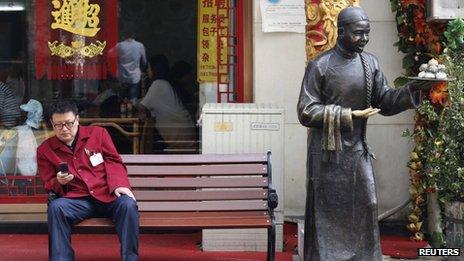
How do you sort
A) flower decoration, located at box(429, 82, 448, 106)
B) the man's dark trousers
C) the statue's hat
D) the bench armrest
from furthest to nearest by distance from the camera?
flower decoration, located at box(429, 82, 448, 106), the bench armrest, the man's dark trousers, the statue's hat

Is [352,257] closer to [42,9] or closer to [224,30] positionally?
[224,30]

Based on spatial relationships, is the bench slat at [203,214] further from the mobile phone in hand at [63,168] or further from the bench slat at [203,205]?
the mobile phone in hand at [63,168]

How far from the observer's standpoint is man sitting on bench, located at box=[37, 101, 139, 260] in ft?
22.4

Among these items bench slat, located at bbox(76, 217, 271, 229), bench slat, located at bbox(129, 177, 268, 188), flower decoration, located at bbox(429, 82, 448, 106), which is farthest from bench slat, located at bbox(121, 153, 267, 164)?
flower decoration, located at bbox(429, 82, 448, 106)

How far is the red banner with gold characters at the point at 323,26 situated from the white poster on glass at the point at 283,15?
63.0 inches

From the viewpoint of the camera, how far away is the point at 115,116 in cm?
913

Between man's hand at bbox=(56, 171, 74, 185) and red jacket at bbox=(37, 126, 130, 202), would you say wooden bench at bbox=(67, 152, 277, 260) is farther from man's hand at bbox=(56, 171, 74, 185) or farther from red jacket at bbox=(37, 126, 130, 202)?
man's hand at bbox=(56, 171, 74, 185)

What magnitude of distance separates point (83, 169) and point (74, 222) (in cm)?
41

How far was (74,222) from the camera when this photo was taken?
6930 millimetres

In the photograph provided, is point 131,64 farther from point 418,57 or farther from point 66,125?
point 418,57

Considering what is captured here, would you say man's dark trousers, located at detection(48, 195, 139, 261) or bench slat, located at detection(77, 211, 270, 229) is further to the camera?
bench slat, located at detection(77, 211, 270, 229)
